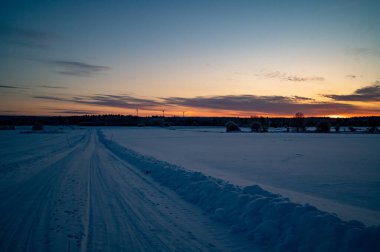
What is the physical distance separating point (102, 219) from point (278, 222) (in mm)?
3852

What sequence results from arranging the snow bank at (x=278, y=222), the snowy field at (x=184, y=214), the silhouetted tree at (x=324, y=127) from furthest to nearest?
the silhouetted tree at (x=324, y=127), the snowy field at (x=184, y=214), the snow bank at (x=278, y=222)

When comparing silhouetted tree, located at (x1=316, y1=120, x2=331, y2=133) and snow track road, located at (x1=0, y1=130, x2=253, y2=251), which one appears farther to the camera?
silhouetted tree, located at (x1=316, y1=120, x2=331, y2=133)

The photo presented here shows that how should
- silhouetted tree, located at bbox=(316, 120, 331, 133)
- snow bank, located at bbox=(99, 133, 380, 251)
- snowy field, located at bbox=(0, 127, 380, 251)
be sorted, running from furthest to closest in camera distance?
1. silhouetted tree, located at bbox=(316, 120, 331, 133)
2. snowy field, located at bbox=(0, 127, 380, 251)
3. snow bank, located at bbox=(99, 133, 380, 251)

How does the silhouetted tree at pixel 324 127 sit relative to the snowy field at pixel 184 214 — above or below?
above

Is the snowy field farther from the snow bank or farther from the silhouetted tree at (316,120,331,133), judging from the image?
the silhouetted tree at (316,120,331,133)

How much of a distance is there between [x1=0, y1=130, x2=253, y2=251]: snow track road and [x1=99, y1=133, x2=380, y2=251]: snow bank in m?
0.43

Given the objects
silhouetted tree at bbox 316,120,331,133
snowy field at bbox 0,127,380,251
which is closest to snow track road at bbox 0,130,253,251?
snowy field at bbox 0,127,380,251

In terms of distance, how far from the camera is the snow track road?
194 inches

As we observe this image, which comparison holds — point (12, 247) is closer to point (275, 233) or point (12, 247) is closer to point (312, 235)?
point (275, 233)

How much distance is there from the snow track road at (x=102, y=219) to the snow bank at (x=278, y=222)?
0.43 m

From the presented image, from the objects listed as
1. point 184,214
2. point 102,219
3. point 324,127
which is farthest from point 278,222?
point 324,127

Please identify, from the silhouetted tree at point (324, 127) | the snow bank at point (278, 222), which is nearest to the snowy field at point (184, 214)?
the snow bank at point (278, 222)

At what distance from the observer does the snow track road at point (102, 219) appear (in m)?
4.93

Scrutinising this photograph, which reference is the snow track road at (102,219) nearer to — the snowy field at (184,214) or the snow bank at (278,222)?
the snowy field at (184,214)
